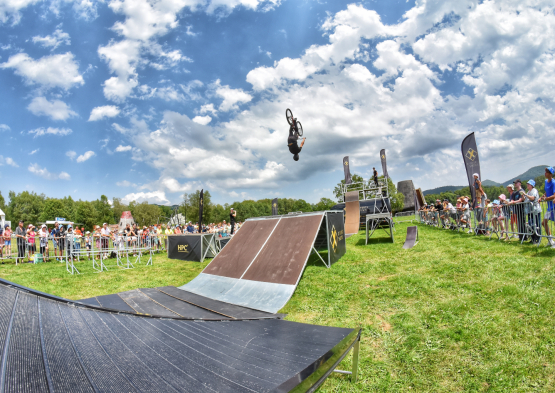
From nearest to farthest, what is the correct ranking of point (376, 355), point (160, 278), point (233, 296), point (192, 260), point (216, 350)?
1. point (216, 350)
2. point (376, 355)
3. point (233, 296)
4. point (160, 278)
5. point (192, 260)

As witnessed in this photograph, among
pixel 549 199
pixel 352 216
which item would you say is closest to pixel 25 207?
pixel 352 216

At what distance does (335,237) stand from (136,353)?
7183 mm

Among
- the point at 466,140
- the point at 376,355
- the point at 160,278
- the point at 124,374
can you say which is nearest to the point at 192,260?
the point at 160,278

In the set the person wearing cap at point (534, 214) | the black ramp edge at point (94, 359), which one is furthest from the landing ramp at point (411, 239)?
the black ramp edge at point (94, 359)

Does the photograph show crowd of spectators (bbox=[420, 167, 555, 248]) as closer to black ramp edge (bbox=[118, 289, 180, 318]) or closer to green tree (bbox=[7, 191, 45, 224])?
black ramp edge (bbox=[118, 289, 180, 318])

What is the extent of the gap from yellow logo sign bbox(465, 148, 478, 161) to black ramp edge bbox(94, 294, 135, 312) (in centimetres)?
1439

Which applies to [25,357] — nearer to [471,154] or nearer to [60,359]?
[60,359]

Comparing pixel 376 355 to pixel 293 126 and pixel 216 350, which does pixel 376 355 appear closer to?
pixel 216 350

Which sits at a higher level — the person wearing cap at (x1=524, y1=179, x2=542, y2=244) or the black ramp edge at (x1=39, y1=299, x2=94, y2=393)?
the person wearing cap at (x1=524, y1=179, x2=542, y2=244)

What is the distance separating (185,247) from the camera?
1318 cm

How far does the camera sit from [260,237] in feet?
27.6

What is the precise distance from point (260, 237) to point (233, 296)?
97.3 inches

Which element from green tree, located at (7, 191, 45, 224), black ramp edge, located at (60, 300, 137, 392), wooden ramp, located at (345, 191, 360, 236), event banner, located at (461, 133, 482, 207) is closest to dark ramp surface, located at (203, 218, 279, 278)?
black ramp edge, located at (60, 300, 137, 392)

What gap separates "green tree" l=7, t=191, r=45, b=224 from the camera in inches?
2785
